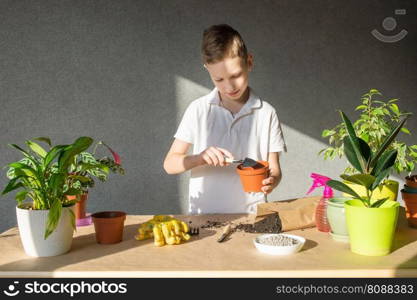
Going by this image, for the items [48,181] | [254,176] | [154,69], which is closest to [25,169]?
[48,181]

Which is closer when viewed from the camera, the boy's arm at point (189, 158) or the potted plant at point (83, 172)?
the potted plant at point (83, 172)

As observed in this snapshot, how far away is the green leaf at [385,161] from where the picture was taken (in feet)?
4.62

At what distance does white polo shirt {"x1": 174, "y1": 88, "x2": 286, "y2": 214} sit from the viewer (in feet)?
8.02

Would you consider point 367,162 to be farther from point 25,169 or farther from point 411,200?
point 25,169

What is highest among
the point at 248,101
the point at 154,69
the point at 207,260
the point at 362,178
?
the point at 154,69

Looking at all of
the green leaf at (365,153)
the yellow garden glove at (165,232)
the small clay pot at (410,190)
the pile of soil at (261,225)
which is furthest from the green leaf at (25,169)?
the small clay pot at (410,190)

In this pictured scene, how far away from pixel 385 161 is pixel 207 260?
0.63 metres

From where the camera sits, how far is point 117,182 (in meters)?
4.23

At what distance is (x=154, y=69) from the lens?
4.16 m

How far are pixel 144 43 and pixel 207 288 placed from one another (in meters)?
3.24

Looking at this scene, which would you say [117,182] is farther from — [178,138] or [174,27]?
[178,138]

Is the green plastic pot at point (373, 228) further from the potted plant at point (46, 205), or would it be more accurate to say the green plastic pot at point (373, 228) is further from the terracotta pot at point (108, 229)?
the potted plant at point (46, 205)

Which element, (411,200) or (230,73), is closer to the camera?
(411,200)

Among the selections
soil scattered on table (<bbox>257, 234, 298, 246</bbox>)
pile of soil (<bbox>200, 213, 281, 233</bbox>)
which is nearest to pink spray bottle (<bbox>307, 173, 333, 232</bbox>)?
pile of soil (<bbox>200, 213, 281, 233</bbox>)
